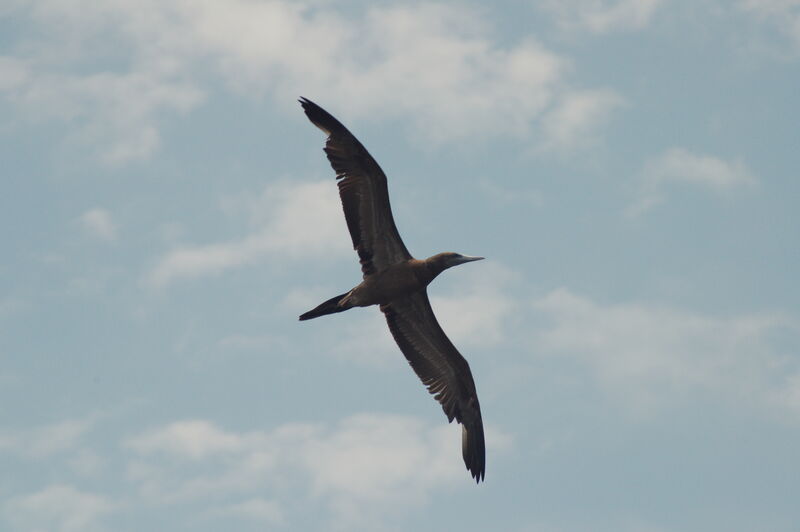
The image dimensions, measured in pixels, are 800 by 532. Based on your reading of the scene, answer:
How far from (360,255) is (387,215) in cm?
103

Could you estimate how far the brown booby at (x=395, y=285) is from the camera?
22.5 m

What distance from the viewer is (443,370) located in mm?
25109

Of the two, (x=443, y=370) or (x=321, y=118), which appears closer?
(x=321, y=118)

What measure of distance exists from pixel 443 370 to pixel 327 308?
3418mm

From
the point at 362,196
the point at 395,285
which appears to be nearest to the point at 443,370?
the point at 395,285

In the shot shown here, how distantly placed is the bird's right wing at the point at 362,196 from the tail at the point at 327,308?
781 millimetres

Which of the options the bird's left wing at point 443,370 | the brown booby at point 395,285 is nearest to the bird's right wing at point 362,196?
the brown booby at point 395,285

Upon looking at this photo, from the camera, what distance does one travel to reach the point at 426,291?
79.2ft

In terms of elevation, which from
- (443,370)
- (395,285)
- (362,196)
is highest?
(362,196)

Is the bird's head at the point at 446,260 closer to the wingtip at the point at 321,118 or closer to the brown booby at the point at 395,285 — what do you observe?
the brown booby at the point at 395,285

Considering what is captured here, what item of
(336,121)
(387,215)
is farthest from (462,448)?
(336,121)

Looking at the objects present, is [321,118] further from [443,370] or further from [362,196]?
[443,370]

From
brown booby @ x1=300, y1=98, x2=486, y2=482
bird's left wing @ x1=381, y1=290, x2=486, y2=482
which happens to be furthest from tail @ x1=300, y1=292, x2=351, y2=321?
bird's left wing @ x1=381, y1=290, x2=486, y2=482

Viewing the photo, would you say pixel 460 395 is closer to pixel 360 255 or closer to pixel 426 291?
pixel 426 291
